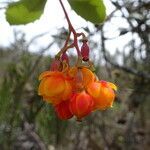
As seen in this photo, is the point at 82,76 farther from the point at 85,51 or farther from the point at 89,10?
the point at 89,10

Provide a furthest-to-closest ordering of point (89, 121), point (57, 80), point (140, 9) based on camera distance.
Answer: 1. point (89, 121)
2. point (140, 9)
3. point (57, 80)

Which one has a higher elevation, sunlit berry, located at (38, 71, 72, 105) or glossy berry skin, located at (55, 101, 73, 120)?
sunlit berry, located at (38, 71, 72, 105)

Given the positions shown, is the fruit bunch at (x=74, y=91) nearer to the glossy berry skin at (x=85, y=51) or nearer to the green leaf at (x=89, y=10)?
the glossy berry skin at (x=85, y=51)

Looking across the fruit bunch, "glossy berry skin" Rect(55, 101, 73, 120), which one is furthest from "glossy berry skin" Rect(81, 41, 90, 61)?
"glossy berry skin" Rect(55, 101, 73, 120)

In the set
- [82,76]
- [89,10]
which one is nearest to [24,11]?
[89,10]

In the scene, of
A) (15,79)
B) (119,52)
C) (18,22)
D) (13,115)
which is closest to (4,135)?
(13,115)

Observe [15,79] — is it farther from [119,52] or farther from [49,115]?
[119,52]

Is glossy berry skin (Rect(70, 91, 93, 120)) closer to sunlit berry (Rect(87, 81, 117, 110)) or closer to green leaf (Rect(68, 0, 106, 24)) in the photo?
sunlit berry (Rect(87, 81, 117, 110))
